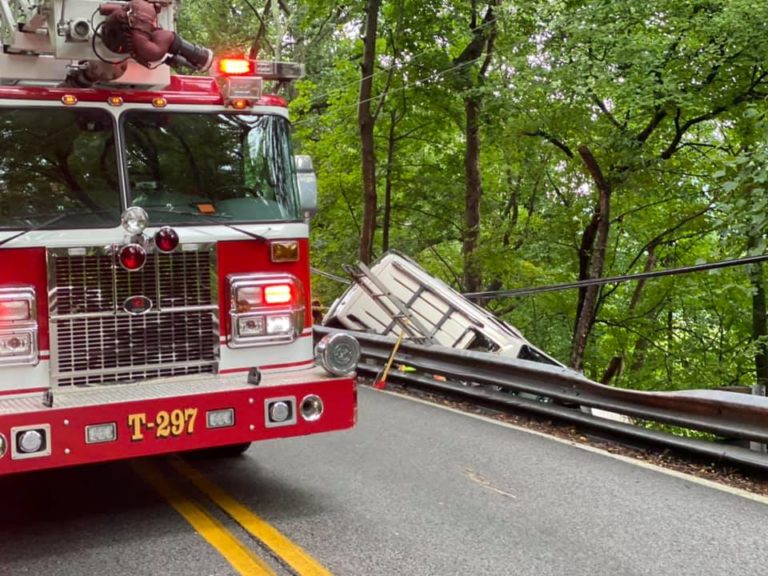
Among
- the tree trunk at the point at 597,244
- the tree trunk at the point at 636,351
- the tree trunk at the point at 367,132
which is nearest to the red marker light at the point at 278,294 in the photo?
the tree trunk at the point at 597,244

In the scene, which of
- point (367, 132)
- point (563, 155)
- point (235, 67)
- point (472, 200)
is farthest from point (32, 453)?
point (472, 200)

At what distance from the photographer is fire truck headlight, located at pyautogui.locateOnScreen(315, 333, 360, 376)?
194 inches

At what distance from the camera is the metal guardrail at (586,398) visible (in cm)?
546

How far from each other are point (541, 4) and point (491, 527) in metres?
11.0

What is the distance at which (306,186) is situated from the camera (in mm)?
5352

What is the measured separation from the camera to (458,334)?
1045 cm

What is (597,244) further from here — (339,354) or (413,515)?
(413,515)

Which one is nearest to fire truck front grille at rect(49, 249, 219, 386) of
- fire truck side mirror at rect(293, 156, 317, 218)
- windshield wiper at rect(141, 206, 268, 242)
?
windshield wiper at rect(141, 206, 268, 242)

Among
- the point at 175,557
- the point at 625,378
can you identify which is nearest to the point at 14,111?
the point at 175,557

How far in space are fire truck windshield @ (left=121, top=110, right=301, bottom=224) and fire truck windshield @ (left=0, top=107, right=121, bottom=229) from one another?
5.8 inches

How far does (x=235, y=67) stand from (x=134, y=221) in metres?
1.19

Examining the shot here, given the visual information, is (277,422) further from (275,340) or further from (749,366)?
(749,366)

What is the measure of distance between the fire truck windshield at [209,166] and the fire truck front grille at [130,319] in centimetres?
38

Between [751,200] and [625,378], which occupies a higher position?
[751,200]
